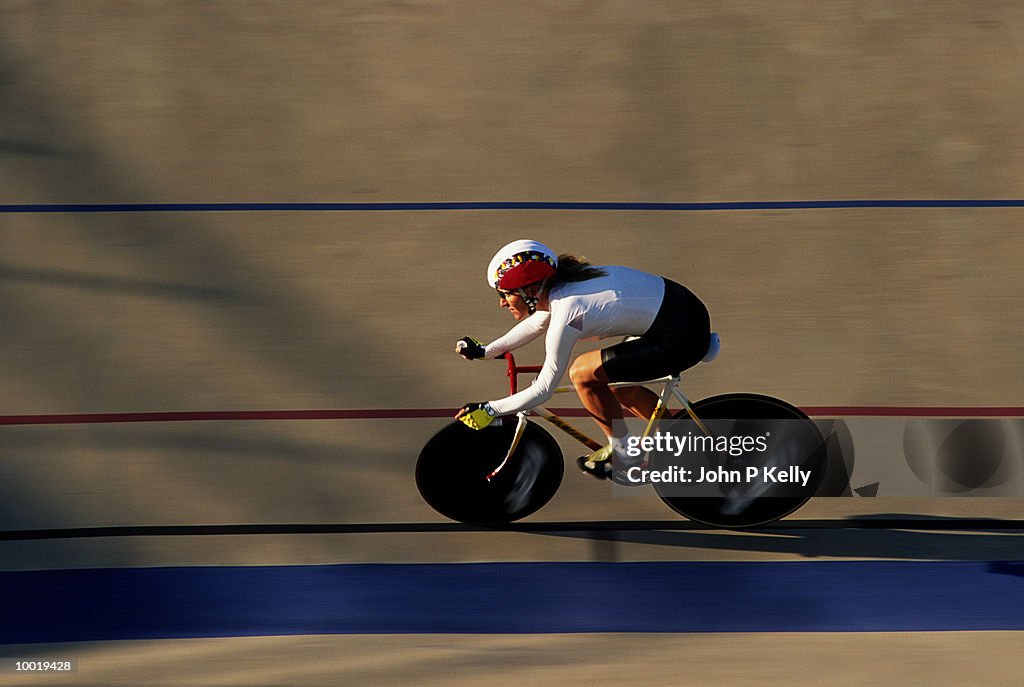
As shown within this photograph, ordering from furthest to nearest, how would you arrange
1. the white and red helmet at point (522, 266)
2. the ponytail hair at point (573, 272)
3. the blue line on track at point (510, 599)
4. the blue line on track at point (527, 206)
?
the blue line on track at point (527, 206), the ponytail hair at point (573, 272), the white and red helmet at point (522, 266), the blue line on track at point (510, 599)

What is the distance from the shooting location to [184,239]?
22.6 ft

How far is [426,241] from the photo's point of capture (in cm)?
687

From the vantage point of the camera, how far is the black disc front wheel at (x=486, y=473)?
211 inches

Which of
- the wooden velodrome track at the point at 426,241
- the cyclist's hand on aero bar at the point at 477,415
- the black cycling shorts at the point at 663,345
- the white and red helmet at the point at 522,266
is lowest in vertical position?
the cyclist's hand on aero bar at the point at 477,415

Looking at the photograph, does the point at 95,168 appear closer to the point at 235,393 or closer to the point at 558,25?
the point at 235,393

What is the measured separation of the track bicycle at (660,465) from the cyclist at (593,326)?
4.7 inches

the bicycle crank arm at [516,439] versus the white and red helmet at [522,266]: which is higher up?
the white and red helmet at [522,266]

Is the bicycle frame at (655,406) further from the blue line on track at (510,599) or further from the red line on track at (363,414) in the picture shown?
the red line on track at (363,414)

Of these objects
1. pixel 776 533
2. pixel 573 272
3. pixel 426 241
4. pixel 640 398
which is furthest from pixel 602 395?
pixel 426 241

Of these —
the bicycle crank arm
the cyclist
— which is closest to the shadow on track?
the bicycle crank arm

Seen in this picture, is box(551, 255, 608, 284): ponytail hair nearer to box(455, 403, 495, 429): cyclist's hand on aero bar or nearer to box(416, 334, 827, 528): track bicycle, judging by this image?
box(416, 334, 827, 528): track bicycle

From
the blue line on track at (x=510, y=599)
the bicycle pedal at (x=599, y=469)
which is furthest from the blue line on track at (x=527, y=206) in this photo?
the blue line on track at (x=510, y=599)

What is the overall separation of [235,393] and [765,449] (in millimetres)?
2756

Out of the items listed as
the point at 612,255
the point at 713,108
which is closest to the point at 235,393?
the point at 612,255
